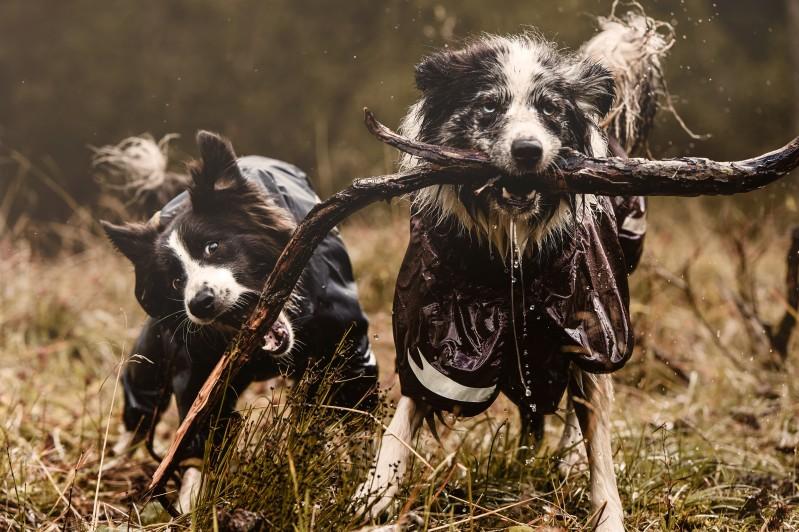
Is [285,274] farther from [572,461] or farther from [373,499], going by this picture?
[572,461]

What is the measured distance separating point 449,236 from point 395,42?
453 centimetres

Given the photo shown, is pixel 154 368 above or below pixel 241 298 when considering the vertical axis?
below

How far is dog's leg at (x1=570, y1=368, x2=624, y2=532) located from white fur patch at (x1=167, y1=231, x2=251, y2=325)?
1009mm

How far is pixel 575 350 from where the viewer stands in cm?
219

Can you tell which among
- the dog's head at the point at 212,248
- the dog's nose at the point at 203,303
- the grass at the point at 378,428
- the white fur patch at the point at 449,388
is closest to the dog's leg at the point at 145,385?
the grass at the point at 378,428

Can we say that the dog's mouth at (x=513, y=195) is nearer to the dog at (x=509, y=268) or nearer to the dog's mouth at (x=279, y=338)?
the dog at (x=509, y=268)

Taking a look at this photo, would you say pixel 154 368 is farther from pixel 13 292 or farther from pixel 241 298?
pixel 13 292

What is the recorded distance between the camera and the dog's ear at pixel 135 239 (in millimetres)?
2467

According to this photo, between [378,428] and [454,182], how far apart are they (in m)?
0.78

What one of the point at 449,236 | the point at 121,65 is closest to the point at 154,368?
the point at 449,236

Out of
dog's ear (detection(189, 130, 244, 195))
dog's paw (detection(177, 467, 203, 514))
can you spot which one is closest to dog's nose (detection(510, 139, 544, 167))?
dog's ear (detection(189, 130, 244, 195))

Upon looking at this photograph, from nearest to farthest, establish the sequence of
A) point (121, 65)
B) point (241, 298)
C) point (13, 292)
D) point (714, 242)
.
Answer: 1. point (241, 298)
2. point (13, 292)
3. point (714, 242)
4. point (121, 65)

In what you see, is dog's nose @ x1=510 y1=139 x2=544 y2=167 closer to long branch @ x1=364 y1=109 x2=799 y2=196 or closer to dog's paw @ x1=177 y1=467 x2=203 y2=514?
long branch @ x1=364 y1=109 x2=799 y2=196

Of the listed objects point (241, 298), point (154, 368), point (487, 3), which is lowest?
point (154, 368)
